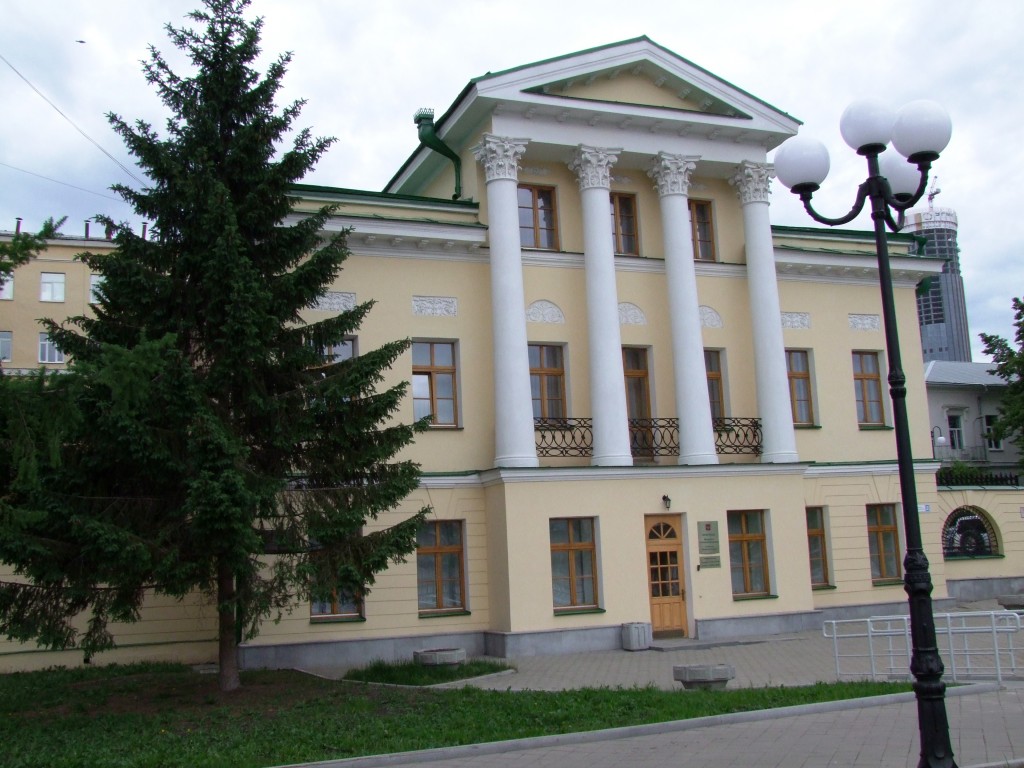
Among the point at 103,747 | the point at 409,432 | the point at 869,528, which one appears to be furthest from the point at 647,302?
the point at 103,747

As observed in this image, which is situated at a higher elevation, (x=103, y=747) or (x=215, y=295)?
(x=215, y=295)

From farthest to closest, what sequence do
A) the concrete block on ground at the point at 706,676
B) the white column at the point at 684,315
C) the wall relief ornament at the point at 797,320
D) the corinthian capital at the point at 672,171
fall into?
1. the wall relief ornament at the point at 797,320
2. the corinthian capital at the point at 672,171
3. the white column at the point at 684,315
4. the concrete block on ground at the point at 706,676

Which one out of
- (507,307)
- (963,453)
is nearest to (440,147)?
(507,307)

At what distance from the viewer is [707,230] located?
79.4ft

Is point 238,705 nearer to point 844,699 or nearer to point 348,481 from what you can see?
point 348,481

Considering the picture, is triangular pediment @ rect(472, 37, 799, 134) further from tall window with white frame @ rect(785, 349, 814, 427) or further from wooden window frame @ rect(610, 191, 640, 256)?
tall window with white frame @ rect(785, 349, 814, 427)

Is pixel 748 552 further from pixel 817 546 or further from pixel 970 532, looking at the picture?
pixel 970 532

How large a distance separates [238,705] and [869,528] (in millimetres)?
16384

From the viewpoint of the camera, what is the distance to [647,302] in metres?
22.8

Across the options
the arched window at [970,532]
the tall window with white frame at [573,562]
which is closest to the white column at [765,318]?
the tall window with white frame at [573,562]

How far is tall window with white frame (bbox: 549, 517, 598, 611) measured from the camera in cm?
2027

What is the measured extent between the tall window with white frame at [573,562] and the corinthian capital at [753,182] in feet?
27.9

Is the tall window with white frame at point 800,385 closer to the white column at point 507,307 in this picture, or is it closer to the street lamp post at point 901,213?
the white column at point 507,307

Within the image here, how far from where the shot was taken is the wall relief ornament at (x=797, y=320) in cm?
2433
